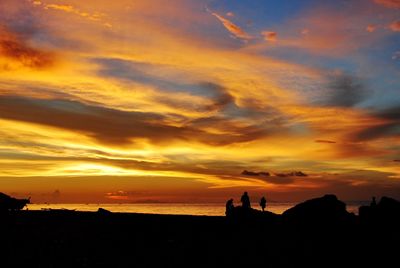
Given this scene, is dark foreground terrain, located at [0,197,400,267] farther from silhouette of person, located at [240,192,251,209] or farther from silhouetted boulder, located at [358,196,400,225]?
silhouette of person, located at [240,192,251,209]

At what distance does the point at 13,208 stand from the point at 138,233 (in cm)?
3082

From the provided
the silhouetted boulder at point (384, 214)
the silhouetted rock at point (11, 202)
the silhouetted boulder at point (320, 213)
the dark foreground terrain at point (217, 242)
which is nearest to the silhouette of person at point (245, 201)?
the dark foreground terrain at point (217, 242)

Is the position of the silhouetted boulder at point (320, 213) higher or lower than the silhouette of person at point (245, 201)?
lower

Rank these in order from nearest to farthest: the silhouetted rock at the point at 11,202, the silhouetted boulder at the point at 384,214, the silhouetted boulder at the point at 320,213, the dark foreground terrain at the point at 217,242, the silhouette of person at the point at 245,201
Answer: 1. the dark foreground terrain at the point at 217,242
2. the silhouetted boulder at the point at 320,213
3. the silhouetted boulder at the point at 384,214
4. the silhouette of person at the point at 245,201
5. the silhouetted rock at the point at 11,202

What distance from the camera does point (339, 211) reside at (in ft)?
87.5

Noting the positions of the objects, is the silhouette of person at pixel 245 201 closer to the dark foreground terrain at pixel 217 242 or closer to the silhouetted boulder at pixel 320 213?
the dark foreground terrain at pixel 217 242

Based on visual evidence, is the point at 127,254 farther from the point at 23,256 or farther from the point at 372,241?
the point at 372,241

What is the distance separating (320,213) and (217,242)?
6821 millimetres

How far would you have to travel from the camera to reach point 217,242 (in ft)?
77.7

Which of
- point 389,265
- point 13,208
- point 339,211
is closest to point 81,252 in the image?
point 389,265

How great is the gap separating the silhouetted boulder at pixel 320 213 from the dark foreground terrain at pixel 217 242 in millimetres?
58

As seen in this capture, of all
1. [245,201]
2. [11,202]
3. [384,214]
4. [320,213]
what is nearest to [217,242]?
[320,213]

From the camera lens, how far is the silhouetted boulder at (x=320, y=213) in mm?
25938

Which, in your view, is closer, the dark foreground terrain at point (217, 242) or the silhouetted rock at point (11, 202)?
the dark foreground terrain at point (217, 242)
